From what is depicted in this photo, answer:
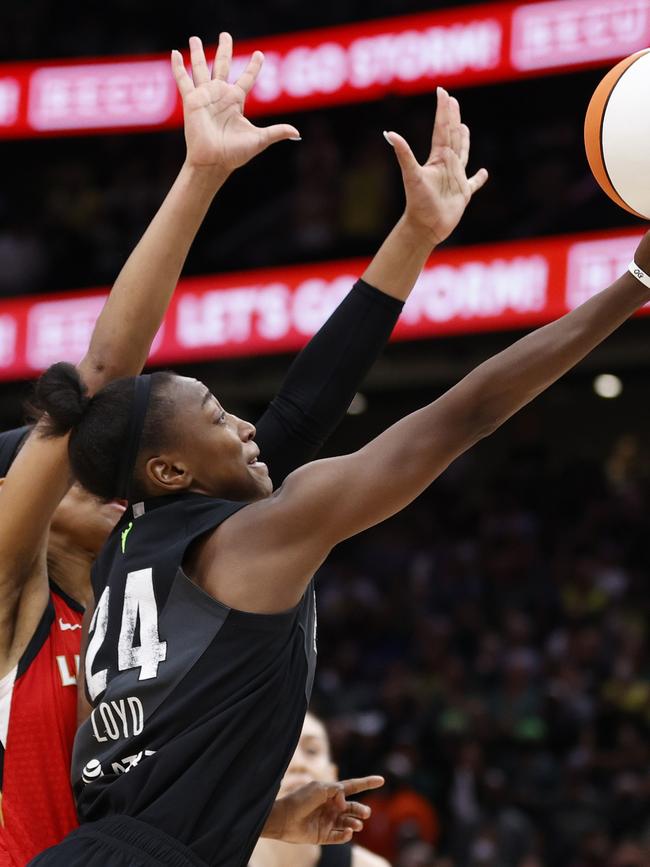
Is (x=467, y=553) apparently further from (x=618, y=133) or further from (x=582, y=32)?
(x=618, y=133)

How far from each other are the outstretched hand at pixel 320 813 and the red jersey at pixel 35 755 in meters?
0.35

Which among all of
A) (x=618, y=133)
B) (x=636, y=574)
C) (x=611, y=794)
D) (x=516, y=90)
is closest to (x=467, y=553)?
(x=636, y=574)

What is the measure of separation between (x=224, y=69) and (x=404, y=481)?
90 centimetres

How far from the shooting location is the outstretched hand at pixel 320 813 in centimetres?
240

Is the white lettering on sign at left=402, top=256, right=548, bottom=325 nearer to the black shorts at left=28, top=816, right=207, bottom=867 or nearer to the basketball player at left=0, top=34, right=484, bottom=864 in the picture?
the basketball player at left=0, top=34, right=484, bottom=864

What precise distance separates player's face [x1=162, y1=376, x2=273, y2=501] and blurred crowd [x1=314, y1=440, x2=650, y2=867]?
5.25 m

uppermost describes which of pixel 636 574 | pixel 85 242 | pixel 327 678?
pixel 85 242

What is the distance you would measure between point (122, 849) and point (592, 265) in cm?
608

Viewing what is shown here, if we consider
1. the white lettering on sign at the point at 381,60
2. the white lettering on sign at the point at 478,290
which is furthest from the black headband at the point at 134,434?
the white lettering on sign at the point at 381,60

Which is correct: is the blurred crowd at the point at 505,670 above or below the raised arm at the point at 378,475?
below

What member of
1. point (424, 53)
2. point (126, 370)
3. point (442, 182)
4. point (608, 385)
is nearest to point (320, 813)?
point (126, 370)

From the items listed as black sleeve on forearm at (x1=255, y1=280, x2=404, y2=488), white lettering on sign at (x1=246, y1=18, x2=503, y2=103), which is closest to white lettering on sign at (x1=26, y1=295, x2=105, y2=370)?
white lettering on sign at (x1=246, y1=18, x2=503, y2=103)

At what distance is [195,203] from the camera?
2344 millimetres

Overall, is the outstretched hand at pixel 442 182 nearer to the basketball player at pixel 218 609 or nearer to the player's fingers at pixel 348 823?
the basketball player at pixel 218 609
